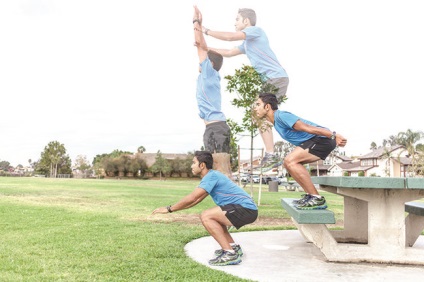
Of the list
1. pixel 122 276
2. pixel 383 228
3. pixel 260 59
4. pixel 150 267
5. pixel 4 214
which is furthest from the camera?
pixel 260 59

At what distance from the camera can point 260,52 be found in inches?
719

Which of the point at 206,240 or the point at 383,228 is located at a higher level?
the point at 383,228

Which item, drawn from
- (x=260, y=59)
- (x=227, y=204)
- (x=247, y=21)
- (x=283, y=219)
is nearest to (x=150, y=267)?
(x=227, y=204)

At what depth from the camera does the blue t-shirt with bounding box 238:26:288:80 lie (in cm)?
1777

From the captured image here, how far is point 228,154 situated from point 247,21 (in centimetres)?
622

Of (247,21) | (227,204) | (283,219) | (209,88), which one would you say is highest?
(247,21)

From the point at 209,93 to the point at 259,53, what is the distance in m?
3.08

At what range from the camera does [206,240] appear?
6.62m

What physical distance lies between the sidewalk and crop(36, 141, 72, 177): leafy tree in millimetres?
84563

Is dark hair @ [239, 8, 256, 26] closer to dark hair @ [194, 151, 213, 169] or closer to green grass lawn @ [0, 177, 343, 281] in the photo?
green grass lawn @ [0, 177, 343, 281]

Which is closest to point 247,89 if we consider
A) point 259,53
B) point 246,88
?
point 246,88

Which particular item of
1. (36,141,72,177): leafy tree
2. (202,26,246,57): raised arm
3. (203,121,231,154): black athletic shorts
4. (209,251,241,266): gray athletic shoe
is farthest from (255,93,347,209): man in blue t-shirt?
(36,141,72,177): leafy tree

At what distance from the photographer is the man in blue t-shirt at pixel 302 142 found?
192 inches

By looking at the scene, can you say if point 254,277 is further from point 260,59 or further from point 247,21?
point 247,21
